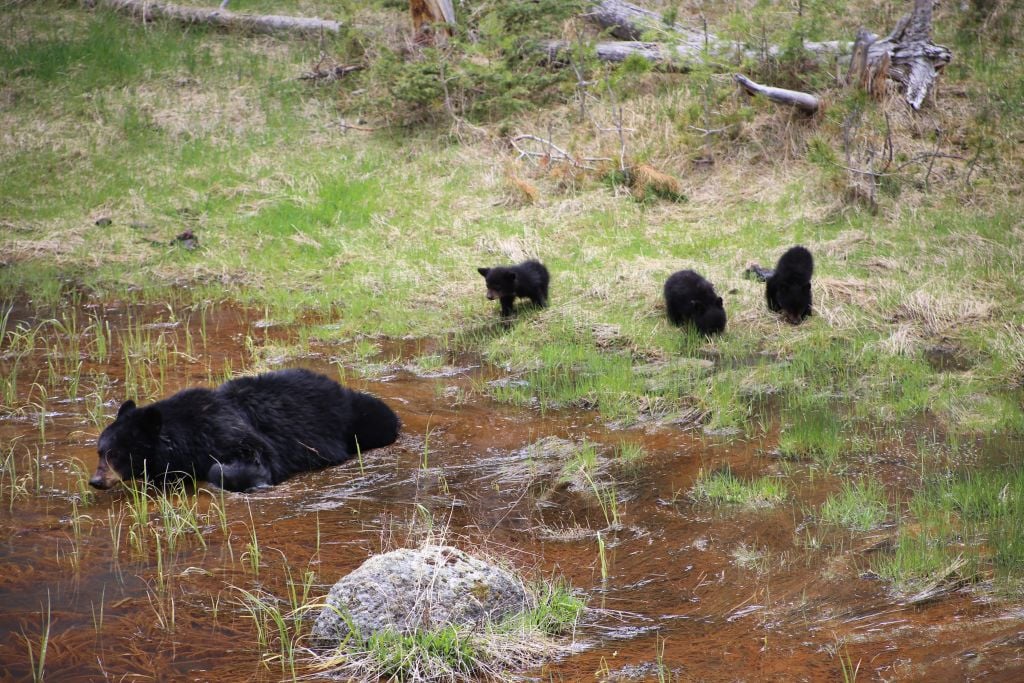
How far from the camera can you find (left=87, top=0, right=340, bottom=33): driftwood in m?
20.9

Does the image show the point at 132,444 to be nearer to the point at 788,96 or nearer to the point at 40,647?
the point at 40,647

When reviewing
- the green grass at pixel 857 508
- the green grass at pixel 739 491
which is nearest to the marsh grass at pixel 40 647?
the green grass at pixel 739 491

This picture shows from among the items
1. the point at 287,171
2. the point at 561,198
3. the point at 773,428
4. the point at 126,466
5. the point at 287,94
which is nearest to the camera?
the point at 126,466

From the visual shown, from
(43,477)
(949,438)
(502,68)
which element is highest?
(502,68)

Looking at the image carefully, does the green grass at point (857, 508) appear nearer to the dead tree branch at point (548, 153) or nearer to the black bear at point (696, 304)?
the black bear at point (696, 304)

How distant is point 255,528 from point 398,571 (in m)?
1.82

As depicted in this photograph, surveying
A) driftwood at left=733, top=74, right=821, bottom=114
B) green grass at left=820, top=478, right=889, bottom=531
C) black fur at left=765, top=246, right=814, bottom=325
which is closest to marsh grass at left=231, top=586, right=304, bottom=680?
green grass at left=820, top=478, right=889, bottom=531

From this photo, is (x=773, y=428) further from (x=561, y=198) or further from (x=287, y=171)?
(x=287, y=171)

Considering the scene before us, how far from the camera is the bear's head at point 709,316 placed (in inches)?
394

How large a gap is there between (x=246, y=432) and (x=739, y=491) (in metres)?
3.51

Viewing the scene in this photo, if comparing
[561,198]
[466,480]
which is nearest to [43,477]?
[466,480]

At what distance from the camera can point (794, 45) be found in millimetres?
15336

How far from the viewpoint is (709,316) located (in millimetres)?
10000

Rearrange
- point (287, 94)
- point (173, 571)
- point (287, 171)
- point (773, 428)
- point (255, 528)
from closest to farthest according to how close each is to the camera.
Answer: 1. point (173, 571)
2. point (255, 528)
3. point (773, 428)
4. point (287, 171)
5. point (287, 94)
